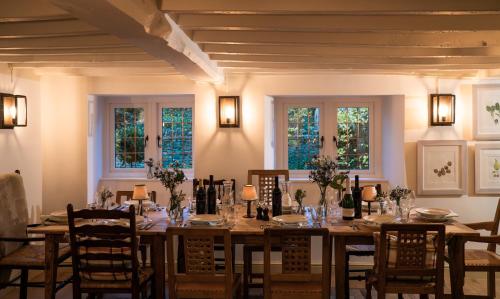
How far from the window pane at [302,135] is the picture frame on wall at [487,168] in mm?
1787

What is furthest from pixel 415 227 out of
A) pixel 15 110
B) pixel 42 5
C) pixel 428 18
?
pixel 15 110

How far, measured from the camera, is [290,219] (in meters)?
3.61

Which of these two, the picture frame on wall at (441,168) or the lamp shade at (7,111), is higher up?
the lamp shade at (7,111)

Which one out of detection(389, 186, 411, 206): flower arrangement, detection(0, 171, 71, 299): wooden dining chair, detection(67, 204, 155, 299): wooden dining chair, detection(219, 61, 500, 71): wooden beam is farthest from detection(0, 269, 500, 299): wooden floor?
detection(219, 61, 500, 71): wooden beam

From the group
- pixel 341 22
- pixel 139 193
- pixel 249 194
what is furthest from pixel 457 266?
pixel 139 193

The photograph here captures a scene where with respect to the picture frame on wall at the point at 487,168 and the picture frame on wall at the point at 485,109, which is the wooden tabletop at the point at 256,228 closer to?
the picture frame on wall at the point at 487,168

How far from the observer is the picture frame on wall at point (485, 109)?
5.35 metres

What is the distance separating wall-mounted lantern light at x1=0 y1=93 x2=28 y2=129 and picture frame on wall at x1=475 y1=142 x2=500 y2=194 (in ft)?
15.6

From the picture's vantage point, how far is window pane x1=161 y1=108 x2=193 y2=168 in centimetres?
604

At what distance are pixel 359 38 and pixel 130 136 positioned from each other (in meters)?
3.50

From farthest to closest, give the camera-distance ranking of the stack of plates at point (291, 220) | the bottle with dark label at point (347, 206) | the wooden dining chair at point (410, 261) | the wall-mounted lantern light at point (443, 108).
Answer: the wall-mounted lantern light at point (443, 108) → the bottle with dark label at point (347, 206) → the stack of plates at point (291, 220) → the wooden dining chair at point (410, 261)

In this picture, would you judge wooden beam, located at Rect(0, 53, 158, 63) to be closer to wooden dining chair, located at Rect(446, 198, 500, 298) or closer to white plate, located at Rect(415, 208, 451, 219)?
white plate, located at Rect(415, 208, 451, 219)

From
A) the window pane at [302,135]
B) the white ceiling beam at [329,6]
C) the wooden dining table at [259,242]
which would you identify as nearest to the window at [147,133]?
the window pane at [302,135]

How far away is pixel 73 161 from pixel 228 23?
3.33 m
